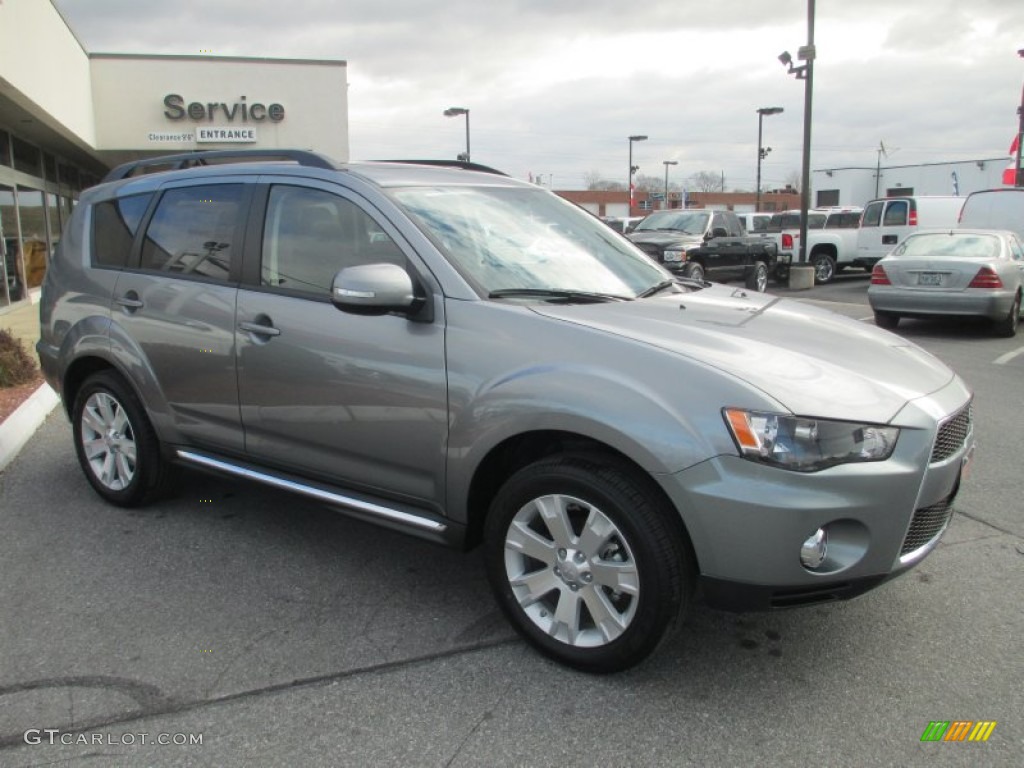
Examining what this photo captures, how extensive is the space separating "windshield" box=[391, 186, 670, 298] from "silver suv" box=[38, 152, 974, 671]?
0.7 inches

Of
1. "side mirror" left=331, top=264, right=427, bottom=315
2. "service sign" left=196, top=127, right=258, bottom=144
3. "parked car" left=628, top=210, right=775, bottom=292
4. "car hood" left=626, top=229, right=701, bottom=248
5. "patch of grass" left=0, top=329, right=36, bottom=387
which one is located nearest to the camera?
"side mirror" left=331, top=264, right=427, bottom=315

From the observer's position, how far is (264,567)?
3824 mm

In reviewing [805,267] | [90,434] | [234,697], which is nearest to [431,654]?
[234,697]

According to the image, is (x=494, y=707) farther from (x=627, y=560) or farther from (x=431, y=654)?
(x=627, y=560)

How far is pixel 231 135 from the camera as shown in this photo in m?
20.5

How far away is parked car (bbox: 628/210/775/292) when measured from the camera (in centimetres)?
1559

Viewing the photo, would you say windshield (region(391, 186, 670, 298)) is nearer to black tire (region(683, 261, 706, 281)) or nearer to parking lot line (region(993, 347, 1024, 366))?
parking lot line (region(993, 347, 1024, 366))

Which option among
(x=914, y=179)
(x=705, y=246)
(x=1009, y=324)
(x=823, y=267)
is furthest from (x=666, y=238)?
(x=914, y=179)

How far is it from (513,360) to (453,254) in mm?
610

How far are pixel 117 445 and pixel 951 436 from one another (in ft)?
13.2

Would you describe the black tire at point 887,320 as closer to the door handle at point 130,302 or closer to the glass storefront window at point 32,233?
the door handle at point 130,302

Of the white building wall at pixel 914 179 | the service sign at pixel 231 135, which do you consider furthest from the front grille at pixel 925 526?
the white building wall at pixel 914 179

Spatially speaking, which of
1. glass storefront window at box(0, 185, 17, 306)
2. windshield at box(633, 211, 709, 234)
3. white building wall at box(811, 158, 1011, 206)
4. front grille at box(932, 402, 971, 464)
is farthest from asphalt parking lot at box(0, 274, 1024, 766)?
white building wall at box(811, 158, 1011, 206)

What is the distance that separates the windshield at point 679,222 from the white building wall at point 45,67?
437 inches
